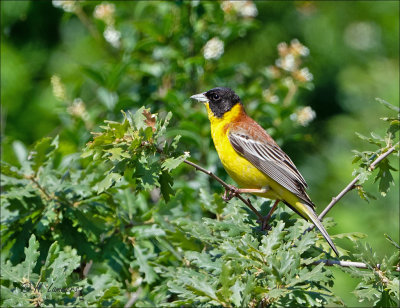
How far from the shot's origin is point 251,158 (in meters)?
4.27

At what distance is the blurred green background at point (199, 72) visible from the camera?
5305 millimetres

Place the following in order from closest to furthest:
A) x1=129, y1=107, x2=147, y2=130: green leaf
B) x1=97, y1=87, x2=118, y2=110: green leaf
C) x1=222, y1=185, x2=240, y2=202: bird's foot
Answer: x1=129, y1=107, x2=147, y2=130: green leaf
x1=222, y1=185, x2=240, y2=202: bird's foot
x1=97, y1=87, x2=118, y2=110: green leaf

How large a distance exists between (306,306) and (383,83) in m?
5.52

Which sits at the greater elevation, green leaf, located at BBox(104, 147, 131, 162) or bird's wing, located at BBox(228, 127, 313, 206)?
green leaf, located at BBox(104, 147, 131, 162)

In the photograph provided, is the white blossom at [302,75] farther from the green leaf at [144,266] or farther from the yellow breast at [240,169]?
the green leaf at [144,266]

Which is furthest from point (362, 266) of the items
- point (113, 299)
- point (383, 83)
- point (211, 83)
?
point (383, 83)

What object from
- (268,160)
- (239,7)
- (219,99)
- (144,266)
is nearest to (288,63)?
(239,7)

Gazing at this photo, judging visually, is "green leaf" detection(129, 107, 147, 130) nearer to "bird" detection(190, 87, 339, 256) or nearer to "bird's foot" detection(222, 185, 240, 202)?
"bird's foot" detection(222, 185, 240, 202)

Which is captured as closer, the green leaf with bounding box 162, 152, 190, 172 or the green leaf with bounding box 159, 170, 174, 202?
the green leaf with bounding box 162, 152, 190, 172

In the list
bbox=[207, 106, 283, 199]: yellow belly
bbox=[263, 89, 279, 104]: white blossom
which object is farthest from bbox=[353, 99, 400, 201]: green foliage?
bbox=[263, 89, 279, 104]: white blossom

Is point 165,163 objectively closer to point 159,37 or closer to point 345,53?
point 159,37

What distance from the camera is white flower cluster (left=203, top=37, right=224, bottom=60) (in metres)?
5.30

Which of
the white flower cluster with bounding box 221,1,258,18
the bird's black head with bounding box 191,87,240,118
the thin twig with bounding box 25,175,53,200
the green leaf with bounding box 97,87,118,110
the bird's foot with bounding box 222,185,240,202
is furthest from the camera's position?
the white flower cluster with bounding box 221,1,258,18

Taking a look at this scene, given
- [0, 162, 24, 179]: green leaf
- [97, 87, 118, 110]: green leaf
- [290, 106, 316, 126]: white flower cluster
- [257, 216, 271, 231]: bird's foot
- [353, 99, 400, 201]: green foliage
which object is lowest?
[290, 106, 316, 126]: white flower cluster
